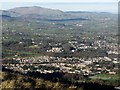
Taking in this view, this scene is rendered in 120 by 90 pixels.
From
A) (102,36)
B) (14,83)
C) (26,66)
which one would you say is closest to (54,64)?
(26,66)

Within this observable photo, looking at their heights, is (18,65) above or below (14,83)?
below

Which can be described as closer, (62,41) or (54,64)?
(54,64)

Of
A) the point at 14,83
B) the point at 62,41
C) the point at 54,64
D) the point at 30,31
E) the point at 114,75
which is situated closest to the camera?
the point at 14,83

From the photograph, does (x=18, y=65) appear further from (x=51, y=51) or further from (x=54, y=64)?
(x=51, y=51)

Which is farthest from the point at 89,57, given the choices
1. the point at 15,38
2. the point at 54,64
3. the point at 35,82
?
the point at 35,82

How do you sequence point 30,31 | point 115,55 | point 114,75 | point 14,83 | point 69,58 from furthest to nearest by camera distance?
point 30,31, point 115,55, point 69,58, point 114,75, point 14,83

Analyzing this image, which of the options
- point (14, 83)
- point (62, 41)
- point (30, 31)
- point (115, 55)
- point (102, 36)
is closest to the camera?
point (14, 83)

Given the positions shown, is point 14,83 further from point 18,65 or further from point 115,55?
point 115,55

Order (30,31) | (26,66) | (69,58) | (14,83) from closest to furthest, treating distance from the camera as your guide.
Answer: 1. (14,83)
2. (26,66)
3. (69,58)
4. (30,31)

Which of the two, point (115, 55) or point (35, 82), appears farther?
point (115, 55)
